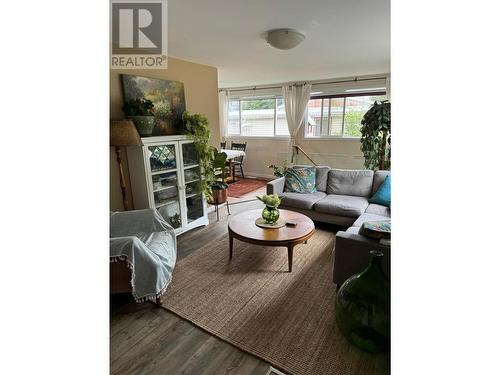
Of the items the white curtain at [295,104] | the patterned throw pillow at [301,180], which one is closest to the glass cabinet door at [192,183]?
the patterned throw pillow at [301,180]

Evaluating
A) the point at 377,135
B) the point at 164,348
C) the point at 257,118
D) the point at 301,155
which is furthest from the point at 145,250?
the point at 257,118

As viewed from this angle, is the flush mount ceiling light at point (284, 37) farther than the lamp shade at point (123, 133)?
No

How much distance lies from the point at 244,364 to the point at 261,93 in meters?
5.85

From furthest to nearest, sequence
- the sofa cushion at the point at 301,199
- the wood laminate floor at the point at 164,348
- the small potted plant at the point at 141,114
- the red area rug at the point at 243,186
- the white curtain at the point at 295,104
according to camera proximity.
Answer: the white curtain at the point at 295,104 < the red area rug at the point at 243,186 < the sofa cushion at the point at 301,199 < the small potted plant at the point at 141,114 < the wood laminate floor at the point at 164,348

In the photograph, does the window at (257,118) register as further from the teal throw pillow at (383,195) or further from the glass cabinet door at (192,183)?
the glass cabinet door at (192,183)

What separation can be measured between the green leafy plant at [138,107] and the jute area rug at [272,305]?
159cm

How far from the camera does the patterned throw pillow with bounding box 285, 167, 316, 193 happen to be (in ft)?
12.9

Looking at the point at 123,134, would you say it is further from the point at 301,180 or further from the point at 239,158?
the point at 239,158

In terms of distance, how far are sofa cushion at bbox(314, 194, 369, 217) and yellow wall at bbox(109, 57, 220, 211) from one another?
6.12ft

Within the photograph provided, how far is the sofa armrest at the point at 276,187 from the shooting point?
3.80m

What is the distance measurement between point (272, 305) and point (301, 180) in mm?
2165

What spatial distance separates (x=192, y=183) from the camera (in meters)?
3.59
